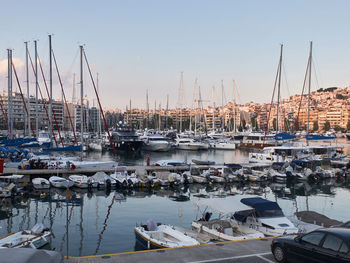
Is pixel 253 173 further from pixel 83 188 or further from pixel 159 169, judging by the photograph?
pixel 83 188

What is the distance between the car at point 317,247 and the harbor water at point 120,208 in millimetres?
8420

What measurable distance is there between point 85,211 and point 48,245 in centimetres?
827

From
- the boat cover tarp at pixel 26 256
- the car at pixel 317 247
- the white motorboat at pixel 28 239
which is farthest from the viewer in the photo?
the white motorboat at pixel 28 239

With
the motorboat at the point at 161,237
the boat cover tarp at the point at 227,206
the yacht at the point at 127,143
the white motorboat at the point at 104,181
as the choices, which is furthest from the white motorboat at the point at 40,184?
the yacht at the point at 127,143

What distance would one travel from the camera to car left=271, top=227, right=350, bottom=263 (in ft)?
28.6

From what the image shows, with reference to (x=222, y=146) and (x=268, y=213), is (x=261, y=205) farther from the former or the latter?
(x=222, y=146)

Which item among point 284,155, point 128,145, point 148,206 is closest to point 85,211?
point 148,206

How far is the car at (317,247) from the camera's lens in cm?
872

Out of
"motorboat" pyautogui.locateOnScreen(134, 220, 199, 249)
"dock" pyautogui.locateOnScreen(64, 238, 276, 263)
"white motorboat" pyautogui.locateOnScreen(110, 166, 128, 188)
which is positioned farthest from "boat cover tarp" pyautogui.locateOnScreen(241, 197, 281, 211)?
"white motorboat" pyautogui.locateOnScreen(110, 166, 128, 188)

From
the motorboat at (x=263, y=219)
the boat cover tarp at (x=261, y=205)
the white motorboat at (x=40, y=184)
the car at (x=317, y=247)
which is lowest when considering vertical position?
the white motorboat at (x=40, y=184)

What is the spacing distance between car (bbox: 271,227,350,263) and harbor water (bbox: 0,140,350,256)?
8420mm

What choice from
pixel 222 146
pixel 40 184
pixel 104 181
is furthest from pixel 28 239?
pixel 222 146

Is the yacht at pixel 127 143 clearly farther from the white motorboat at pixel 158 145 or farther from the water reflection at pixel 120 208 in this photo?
the water reflection at pixel 120 208

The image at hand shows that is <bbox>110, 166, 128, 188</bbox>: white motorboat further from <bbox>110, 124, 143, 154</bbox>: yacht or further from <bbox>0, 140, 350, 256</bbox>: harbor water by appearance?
A: <bbox>110, 124, 143, 154</bbox>: yacht
